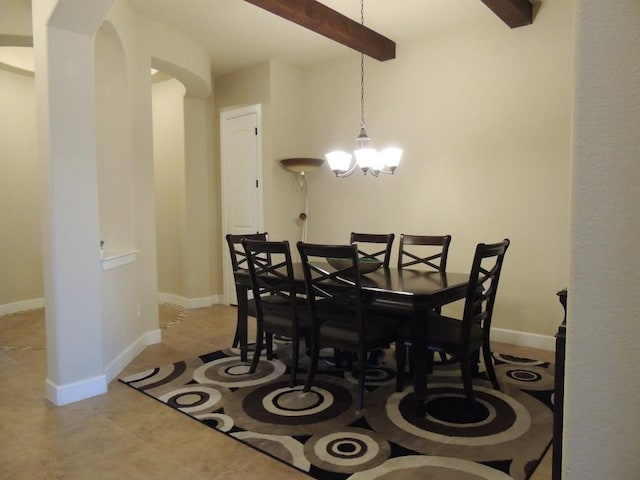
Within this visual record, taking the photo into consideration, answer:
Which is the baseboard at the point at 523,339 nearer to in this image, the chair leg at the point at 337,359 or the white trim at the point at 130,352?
the chair leg at the point at 337,359

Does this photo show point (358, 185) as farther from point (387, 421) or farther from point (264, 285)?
point (387, 421)

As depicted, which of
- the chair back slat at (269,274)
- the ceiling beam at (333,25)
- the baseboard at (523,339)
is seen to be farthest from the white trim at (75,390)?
the baseboard at (523,339)

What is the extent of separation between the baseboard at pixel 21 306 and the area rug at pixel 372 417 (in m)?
3.06

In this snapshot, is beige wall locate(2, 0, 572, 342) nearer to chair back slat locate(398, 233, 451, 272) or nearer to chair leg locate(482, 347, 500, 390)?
chair back slat locate(398, 233, 451, 272)

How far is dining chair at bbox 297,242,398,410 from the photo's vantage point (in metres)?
2.52

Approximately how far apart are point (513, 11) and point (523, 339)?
2.65m

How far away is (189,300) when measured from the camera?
546cm

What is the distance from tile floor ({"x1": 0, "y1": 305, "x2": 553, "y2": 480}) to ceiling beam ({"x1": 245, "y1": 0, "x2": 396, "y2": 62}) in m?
2.80

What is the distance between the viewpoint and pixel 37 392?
2896 mm

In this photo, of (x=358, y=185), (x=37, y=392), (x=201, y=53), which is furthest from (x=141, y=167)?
(x=358, y=185)

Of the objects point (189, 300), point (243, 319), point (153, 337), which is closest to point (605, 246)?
point (243, 319)

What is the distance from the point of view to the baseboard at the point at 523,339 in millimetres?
3729

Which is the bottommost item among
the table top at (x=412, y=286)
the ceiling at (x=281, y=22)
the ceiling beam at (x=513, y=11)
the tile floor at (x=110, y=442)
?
the tile floor at (x=110, y=442)

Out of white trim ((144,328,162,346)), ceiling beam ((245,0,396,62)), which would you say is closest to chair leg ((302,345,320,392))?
white trim ((144,328,162,346))
